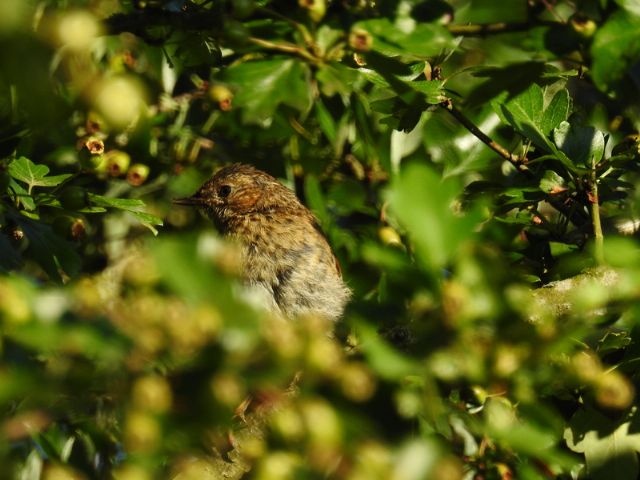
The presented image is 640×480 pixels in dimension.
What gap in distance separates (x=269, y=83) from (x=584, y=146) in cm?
176

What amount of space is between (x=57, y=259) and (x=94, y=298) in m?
1.87

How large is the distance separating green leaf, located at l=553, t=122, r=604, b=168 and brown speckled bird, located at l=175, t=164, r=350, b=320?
1717 millimetres

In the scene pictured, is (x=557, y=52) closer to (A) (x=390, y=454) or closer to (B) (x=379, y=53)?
(B) (x=379, y=53)

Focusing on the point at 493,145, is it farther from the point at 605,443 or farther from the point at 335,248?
the point at 605,443

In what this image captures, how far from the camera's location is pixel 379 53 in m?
3.18

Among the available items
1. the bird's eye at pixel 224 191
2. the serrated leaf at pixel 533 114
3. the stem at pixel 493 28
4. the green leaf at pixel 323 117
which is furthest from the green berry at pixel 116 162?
the stem at pixel 493 28

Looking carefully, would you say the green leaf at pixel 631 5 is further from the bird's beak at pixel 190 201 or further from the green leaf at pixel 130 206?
the bird's beak at pixel 190 201

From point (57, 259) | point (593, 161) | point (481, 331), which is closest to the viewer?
point (481, 331)

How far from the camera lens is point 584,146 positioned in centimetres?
445

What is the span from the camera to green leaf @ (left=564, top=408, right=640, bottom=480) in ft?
13.6

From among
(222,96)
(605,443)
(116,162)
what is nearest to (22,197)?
(116,162)

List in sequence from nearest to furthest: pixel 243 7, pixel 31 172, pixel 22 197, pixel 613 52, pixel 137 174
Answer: pixel 613 52 → pixel 243 7 → pixel 22 197 → pixel 31 172 → pixel 137 174

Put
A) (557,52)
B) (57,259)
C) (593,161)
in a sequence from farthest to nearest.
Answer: (593,161)
(57,259)
(557,52)

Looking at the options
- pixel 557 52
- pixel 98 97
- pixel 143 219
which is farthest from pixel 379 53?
pixel 98 97
